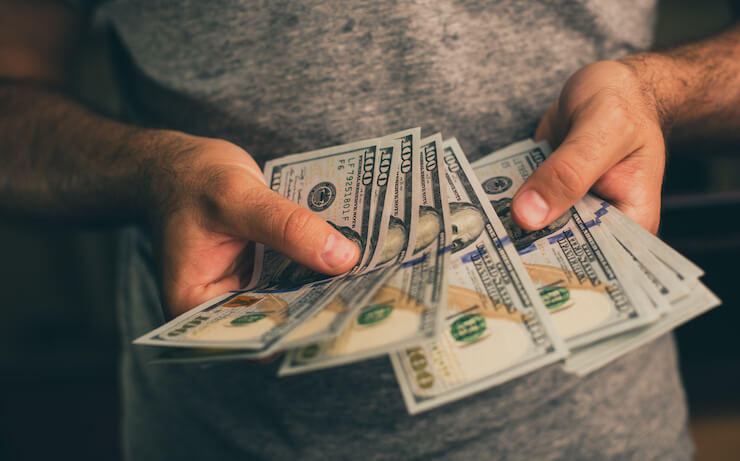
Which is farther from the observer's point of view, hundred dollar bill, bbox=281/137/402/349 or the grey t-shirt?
the grey t-shirt

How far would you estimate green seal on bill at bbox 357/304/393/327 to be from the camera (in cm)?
67

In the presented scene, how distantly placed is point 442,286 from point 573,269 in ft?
0.88

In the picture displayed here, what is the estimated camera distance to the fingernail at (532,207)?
687mm

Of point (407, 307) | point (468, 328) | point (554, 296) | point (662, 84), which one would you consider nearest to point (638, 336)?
point (554, 296)

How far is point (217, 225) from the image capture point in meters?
0.73

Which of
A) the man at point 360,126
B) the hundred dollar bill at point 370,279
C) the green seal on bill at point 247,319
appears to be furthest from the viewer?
the man at point 360,126

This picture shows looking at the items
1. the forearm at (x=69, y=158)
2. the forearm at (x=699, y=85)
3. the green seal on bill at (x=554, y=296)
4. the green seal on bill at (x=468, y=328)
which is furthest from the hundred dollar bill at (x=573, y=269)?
the forearm at (x=69, y=158)

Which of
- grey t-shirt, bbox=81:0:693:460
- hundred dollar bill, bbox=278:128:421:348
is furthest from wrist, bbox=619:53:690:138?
hundred dollar bill, bbox=278:128:421:348

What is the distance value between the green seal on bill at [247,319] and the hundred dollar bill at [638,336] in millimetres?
477

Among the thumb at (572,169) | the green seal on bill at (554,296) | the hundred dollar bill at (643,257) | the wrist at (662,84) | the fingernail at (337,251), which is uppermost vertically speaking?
the wrist at (662,84)

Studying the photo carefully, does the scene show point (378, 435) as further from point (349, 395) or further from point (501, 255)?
point (501, 255)

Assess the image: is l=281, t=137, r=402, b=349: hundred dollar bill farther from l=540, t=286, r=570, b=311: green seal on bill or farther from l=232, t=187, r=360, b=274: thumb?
l=540, t=286, r=570, b=311: green seal on bill

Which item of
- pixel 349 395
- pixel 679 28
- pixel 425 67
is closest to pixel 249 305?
pixel 349 395

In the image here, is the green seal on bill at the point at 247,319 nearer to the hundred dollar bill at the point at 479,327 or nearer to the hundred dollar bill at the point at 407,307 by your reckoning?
the hundred dollar bill at the point at 407,307
